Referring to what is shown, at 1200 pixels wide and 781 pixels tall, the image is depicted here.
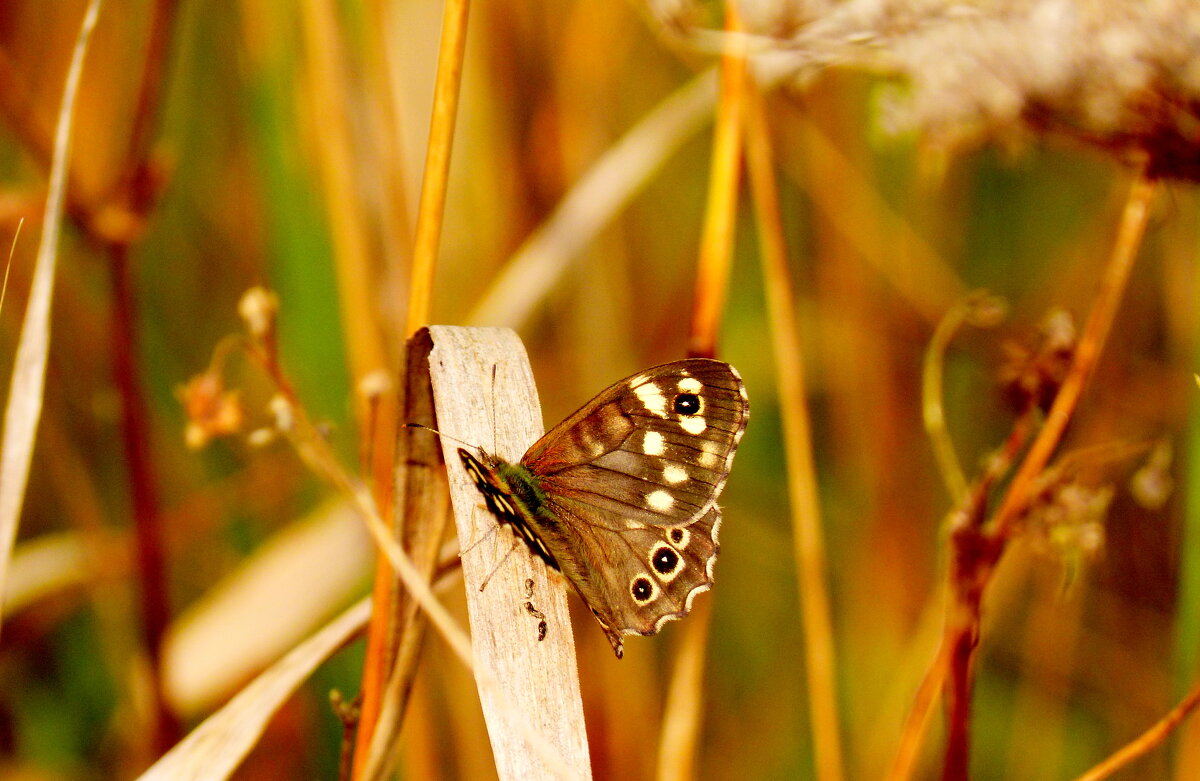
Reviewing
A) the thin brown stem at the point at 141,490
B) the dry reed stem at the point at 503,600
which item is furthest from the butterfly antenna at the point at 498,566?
the thin brown stem at the point at 141,490

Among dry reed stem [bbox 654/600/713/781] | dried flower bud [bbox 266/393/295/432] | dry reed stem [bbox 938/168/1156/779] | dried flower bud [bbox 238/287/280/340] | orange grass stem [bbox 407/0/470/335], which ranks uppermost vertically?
orange grass stem [bbox 407/0/470/335]

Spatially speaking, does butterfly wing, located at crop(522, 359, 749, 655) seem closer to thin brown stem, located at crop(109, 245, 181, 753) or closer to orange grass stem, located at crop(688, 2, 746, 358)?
orange grass stem, located at crop(688, 2, 746, 358)

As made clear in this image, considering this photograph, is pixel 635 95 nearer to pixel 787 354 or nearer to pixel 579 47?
pixel 579 47

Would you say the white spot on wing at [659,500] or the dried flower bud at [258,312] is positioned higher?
the dried flower bud at [258,312]

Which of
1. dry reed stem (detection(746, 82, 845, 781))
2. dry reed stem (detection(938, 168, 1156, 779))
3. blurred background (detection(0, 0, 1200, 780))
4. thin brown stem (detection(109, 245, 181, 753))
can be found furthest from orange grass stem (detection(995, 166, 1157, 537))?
thin brown stem (detection(109, 245, 181, 753))

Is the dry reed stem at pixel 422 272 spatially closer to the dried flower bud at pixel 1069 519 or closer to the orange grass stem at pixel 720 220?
the orange grass stem at pixel 720 220

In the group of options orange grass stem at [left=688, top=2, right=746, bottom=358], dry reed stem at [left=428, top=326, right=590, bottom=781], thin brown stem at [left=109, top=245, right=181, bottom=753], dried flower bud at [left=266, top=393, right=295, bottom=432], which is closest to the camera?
dry reed stem at [left=428, top=326, right=590, bottom=781]

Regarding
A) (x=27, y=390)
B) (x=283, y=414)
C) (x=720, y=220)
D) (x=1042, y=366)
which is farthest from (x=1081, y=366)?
(x=27, y=390)

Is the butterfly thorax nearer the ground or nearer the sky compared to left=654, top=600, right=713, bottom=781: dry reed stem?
nearer the sky

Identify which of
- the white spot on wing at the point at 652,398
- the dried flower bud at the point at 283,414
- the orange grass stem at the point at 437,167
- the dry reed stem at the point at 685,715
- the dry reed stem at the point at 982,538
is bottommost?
the dry reed stem at the point at 685,715
